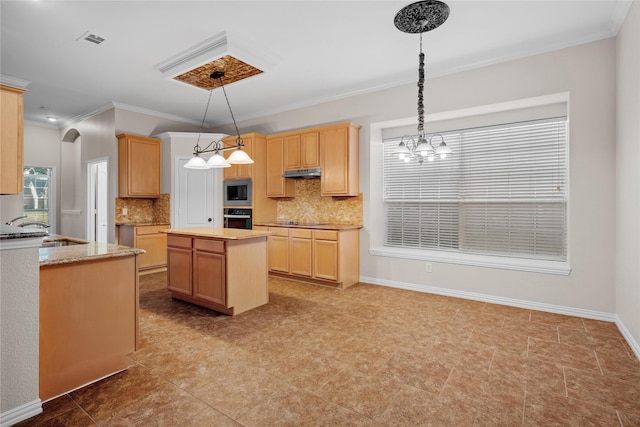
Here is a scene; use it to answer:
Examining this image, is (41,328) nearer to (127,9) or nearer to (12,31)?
(127,9)

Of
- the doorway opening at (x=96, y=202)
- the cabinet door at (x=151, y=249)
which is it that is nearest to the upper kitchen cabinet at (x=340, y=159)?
the cabinet door at (x=151, y=249)

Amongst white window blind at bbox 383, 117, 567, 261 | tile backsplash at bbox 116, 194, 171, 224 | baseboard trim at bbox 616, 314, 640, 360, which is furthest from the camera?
tile backsplash at bbox 116, 194, 171, 224

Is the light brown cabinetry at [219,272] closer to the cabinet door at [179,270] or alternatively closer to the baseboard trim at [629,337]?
the cabinet door at [179,270]

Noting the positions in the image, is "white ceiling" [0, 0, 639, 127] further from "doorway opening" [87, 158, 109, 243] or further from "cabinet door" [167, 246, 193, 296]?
"cabinet door" [167, 246, 193, 296]

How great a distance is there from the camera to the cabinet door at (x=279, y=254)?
16.4 ft

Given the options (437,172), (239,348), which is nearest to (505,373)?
(239,348)

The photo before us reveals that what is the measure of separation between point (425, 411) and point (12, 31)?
16.1 feet

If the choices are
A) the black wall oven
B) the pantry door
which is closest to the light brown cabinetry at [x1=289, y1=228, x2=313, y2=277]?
the black wall oven

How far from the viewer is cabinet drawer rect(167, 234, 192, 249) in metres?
3.74

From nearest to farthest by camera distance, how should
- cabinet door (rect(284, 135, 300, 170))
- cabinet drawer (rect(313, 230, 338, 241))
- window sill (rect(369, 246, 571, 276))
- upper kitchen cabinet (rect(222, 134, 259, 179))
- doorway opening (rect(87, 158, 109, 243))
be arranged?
1. window sill (rect(369, 246, 571, 276))
2. cabinet drawer (rect(313, 230, 338, 241))
3. cabinet door (rect(284, 135, 300, 170))
4. upper kitchen cabinet (rect(222, 134, 259, 179))
5. doorway opening (rect(87, 158, 109, 243))

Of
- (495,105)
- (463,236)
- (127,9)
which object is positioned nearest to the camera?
(127,9)

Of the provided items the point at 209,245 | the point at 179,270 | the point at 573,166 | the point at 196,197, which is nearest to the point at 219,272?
the point at 209,245

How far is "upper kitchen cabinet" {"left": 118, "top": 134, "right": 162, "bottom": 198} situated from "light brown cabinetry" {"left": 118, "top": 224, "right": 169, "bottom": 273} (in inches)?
24.6

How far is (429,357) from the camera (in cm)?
251
